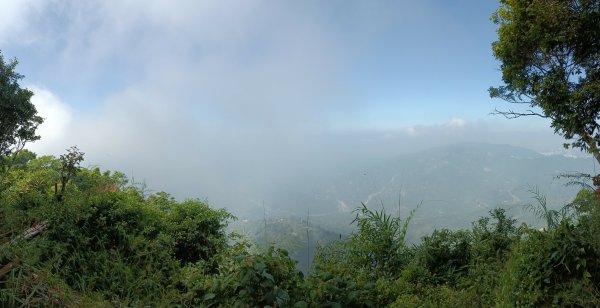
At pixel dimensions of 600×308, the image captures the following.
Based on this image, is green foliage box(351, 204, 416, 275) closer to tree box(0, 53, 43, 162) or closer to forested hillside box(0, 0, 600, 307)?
forested hillside box(0, 0, 600, 307)

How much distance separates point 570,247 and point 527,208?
148 centimetres

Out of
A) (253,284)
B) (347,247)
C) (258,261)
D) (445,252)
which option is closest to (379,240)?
(347,247)

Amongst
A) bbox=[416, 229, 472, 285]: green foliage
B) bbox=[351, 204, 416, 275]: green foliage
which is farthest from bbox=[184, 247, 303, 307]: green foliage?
bbox=[416, 229, 472, 285]: green foliage

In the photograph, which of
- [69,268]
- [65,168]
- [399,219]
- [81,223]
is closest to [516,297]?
[399,219]

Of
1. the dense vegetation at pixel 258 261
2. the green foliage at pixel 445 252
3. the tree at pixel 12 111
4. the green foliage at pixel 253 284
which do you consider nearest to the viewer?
the green foliage at pixel 253 284

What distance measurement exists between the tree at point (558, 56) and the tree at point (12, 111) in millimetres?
11877

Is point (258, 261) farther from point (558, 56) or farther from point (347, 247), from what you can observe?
point (558, 56)

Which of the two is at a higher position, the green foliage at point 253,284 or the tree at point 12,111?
the tree at point 12,111

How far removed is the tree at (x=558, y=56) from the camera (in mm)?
7203

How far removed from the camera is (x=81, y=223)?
5.19 meters

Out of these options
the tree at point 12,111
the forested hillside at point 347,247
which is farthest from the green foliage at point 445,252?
the tree at point 12,111

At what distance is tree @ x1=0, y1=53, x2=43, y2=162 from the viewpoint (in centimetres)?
994

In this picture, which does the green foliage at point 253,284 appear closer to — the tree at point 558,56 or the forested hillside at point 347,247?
the forested hillside at point 347,247

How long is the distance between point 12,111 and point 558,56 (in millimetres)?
13318
